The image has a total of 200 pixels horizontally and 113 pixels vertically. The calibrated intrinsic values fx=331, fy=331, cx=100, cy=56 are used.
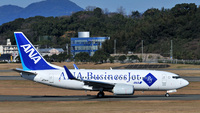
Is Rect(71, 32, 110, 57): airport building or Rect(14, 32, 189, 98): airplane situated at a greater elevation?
Rect(71, 32, 110, 57): airport building

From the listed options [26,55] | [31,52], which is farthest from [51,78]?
[26,55]

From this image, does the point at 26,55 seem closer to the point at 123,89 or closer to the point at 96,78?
the point at 96,78

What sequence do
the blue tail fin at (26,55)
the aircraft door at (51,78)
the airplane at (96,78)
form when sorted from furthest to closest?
1. the blue tail fin at (26,55)
2. the aircraft door at (51,78)
3. the airplane at (96,78)

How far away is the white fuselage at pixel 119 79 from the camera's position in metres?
40.1

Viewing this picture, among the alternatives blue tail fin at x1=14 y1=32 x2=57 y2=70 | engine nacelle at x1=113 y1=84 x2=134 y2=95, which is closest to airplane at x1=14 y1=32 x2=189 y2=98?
blue tail fin at x1=14 y1=32 x2=57 y2=70

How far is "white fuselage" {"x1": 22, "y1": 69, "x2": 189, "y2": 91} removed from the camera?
4006 cm

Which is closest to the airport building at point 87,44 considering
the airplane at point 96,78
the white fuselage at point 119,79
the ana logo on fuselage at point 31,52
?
the ana logo on fuselage at point 31,52

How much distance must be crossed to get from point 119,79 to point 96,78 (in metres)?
2.83

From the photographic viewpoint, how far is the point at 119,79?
132 feet

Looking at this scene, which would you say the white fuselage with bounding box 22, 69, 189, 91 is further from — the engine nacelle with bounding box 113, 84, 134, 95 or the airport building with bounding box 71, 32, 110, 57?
the airport building with bounding box 71, 32, 110, 57

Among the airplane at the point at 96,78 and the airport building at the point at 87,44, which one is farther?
the airport building at the point at 87,44

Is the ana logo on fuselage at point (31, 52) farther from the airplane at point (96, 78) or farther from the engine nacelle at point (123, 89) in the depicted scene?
the engine nacelle at point (123, 89)

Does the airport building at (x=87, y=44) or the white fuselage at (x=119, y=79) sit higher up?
the airport building at (x=87, y=44)

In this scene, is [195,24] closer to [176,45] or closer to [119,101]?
[176,45]
